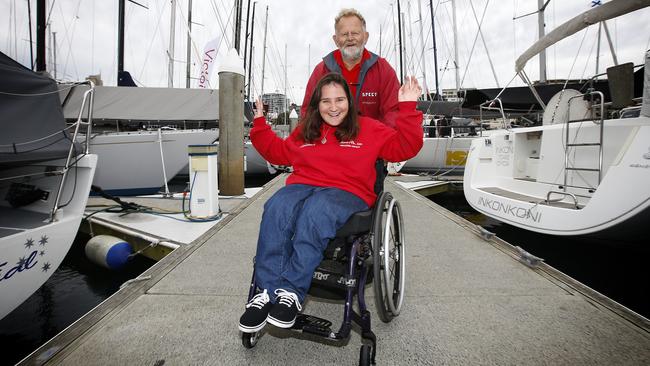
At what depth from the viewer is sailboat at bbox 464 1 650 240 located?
8.73ft

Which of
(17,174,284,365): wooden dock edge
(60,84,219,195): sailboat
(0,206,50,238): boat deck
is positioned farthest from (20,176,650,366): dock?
(60,84,219,195): sailboat

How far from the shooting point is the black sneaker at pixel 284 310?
1.36 meters

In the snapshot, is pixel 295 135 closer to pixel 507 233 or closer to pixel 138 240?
pixel 138 240

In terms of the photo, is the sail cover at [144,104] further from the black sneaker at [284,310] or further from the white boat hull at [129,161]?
the black sneaker at [284,310]

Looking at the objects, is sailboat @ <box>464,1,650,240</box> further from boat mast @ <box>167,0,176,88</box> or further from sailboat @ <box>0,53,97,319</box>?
boat mast @ <box>167,0,176,88</box>

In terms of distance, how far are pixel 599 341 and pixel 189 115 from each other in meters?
7.94

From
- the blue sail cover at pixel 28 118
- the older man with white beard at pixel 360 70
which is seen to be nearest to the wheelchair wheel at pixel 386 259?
the older man with white beard at pixel 360 70

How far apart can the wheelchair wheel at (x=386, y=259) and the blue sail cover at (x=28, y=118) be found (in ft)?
8.57

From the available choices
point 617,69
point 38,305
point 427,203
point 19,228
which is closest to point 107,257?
point 38,305

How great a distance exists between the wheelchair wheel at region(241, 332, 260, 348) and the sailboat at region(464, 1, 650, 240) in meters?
2.90

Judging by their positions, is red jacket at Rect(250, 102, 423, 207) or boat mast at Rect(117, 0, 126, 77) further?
boat mast at Rect(117, 0, 126, 77)

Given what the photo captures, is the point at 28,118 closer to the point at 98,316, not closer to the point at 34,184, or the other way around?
the point at 34,184

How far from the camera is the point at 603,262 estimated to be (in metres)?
4.09

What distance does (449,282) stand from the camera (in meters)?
2.34
